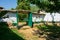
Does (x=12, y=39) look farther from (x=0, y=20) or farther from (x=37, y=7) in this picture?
(x=0, y=20)

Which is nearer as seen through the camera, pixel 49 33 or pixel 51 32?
pixel 49 33

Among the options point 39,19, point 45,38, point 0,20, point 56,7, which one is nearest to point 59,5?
point 56,7

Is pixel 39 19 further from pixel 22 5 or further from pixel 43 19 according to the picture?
pixel 22 5

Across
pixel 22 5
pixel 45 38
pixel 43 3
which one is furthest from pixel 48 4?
pixel 22 5

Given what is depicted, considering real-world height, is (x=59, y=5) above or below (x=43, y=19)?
above

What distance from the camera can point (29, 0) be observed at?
12.8 meters

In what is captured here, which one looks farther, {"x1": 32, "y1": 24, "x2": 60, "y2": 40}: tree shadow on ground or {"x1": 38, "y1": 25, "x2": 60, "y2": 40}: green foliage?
{"x1": 38, "y1": 25, "x2": 60, "y2": 40}: green foliage

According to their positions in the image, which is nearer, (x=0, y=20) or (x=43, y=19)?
(x=0, y=20)

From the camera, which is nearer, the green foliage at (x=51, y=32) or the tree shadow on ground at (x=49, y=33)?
the tree shadow on ground at (x=49, y=33)

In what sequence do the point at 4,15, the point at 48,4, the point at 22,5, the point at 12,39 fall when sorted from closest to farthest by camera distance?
1. the point at 48,4
2. the point at 12,39
3. the point at 4,15
4. the point at 22,5

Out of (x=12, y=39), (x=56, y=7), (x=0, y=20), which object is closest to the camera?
(x=56, y=7)

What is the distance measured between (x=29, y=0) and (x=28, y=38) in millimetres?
4774

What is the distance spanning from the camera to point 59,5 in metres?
12.9

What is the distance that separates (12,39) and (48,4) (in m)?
5.43
